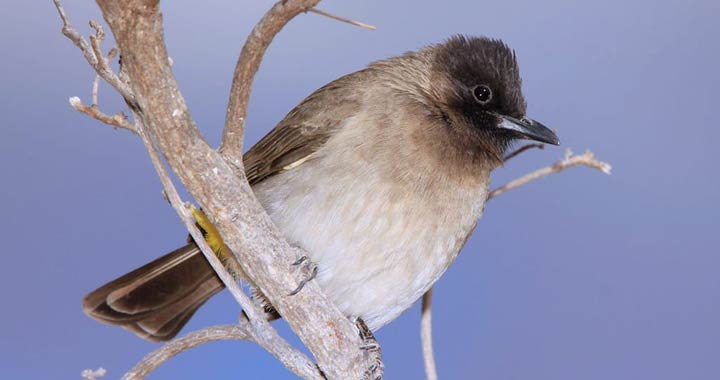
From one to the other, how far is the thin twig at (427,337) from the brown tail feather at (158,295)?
96 cm

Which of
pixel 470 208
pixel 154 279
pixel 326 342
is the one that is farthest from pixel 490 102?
pixel 154 279

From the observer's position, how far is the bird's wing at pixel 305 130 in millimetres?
3324

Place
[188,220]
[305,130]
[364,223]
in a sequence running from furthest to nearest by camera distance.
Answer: [305,130] < [364,223] < [188,220]

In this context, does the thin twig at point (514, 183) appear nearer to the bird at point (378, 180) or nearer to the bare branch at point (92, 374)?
the bird at point (378, 180)

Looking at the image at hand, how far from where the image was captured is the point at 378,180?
311 centimetres

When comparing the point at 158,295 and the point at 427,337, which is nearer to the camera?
the point at 427,337

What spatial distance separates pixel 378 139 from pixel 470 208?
489mm

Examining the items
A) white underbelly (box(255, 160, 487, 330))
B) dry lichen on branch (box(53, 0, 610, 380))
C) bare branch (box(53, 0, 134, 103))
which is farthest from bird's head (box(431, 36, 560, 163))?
bare branch (box(53, 0, 134, 103))

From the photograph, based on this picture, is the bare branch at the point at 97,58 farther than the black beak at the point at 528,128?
No

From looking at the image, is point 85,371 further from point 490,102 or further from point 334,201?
point 490,102

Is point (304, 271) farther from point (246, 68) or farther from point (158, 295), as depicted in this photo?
point (158, 295)

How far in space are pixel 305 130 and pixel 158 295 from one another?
943 mm

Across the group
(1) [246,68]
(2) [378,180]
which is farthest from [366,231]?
(1) [246,68]

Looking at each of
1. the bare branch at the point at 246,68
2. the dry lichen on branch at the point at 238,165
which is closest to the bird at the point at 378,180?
the dry lichen on branch at the point at 238,165
